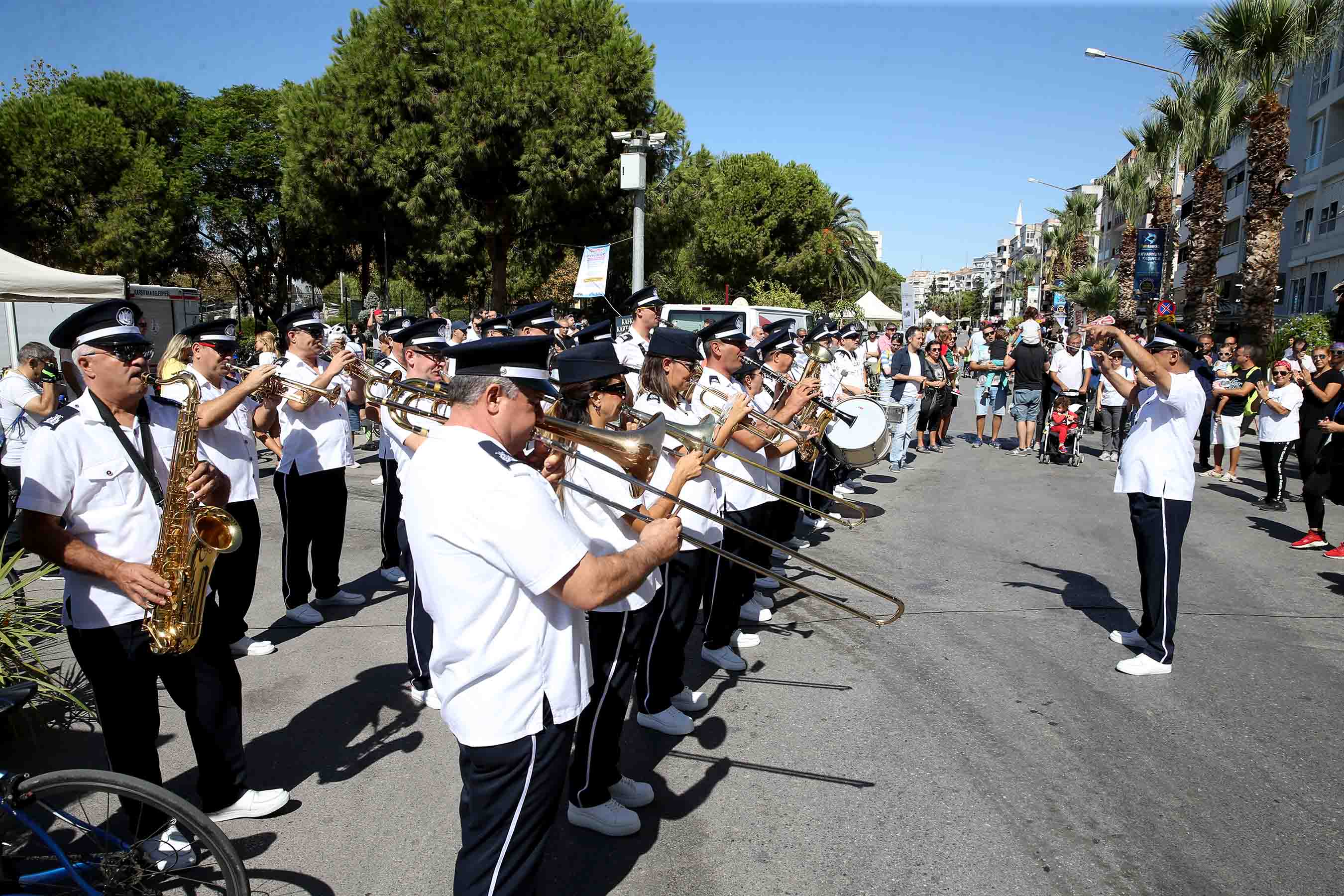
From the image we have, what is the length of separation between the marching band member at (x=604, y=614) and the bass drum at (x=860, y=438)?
5132mm

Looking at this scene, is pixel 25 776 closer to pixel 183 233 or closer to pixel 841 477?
pixel 841 477

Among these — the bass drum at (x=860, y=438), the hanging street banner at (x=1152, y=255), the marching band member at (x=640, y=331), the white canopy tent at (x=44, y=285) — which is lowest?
the bass drum at (x=860, y=438)

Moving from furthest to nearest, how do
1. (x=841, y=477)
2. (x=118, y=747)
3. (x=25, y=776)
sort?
(x=841, y=477) → (x=118, y=747) → (x=25, y=776)

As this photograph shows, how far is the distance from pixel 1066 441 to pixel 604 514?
12.6 m

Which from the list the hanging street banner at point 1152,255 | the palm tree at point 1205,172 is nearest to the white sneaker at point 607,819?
the hanging street banner at point 1152,255

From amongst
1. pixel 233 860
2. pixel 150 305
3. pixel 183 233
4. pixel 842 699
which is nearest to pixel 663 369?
pixel 842 699

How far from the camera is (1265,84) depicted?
2106cm

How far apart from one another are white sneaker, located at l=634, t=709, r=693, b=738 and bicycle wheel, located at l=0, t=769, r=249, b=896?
7.44 feet

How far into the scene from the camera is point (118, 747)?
3404mm

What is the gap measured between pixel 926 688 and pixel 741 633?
140cm

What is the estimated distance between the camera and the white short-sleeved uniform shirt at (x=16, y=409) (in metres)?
8.02

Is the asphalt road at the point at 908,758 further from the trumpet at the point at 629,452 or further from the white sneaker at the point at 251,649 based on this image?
the trumpet at the point at 629,452

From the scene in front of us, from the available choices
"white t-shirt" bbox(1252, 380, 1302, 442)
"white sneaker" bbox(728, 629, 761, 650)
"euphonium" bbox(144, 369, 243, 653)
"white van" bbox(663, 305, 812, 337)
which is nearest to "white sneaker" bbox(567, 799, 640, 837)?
"euphonium" bbox(144, 369, 243, 653)

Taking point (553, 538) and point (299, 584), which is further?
point (299, 584)
